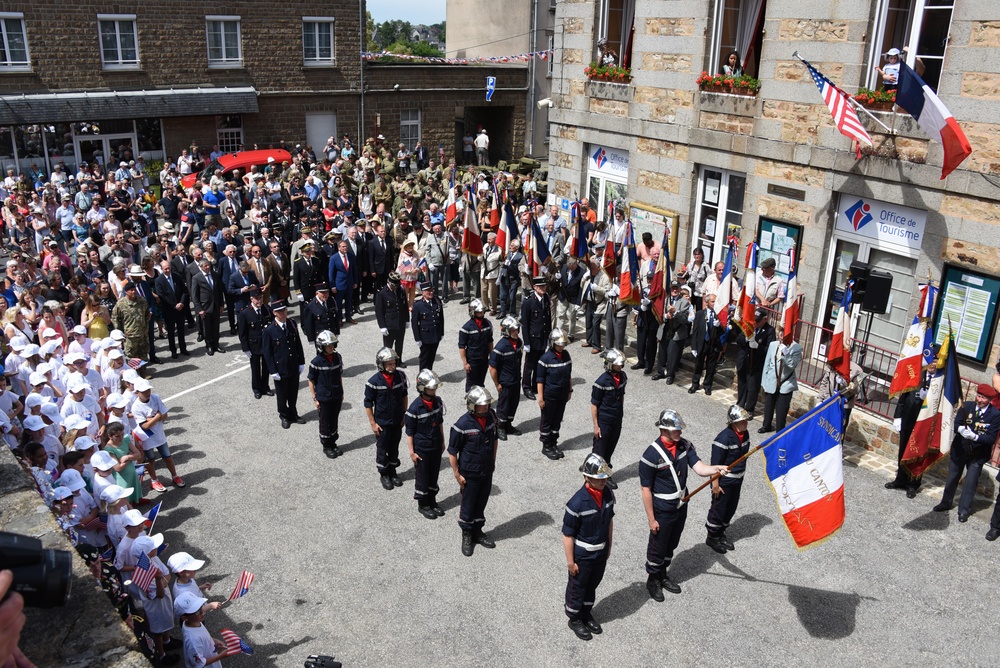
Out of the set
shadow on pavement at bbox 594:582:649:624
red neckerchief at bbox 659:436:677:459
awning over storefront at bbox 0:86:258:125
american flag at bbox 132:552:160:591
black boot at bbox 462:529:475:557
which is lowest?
shadow on pavement at bbox 594:582:649:624

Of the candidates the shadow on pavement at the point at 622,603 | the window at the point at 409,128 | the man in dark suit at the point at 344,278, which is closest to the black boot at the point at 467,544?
the shadow on pavement at the point at 622,603

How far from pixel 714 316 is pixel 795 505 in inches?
222

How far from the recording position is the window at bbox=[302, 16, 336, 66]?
31922 millimetres

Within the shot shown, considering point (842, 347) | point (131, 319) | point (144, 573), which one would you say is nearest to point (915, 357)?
point (842, 347)

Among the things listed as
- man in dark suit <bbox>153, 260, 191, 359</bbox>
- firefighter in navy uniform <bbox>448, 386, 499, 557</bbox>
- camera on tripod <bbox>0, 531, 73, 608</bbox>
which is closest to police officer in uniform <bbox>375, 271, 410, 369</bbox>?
man in dark suit <bbox>153, 260, 191, 359</bbox>

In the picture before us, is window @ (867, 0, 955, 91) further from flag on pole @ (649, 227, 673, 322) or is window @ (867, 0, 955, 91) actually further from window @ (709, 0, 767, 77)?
flag on pole @ (649, 227, 673, 322)

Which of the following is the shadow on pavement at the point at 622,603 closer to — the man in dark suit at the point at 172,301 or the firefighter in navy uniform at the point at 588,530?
the firefighter in navy uniform at the point at 588,530

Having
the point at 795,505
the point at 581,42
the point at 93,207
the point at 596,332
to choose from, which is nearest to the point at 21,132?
the point at 93,207

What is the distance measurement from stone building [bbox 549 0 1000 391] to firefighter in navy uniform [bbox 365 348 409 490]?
7078mm

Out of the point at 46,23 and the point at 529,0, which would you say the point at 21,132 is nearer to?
the point at 46,23

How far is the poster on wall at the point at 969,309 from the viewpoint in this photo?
39.6 ft

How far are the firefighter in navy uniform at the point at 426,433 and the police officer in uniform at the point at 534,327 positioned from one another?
364cm

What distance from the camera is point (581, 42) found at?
19312mm

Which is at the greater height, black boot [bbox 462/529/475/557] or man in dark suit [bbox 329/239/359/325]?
man in dark suit [bbox 329/239/359/325]
